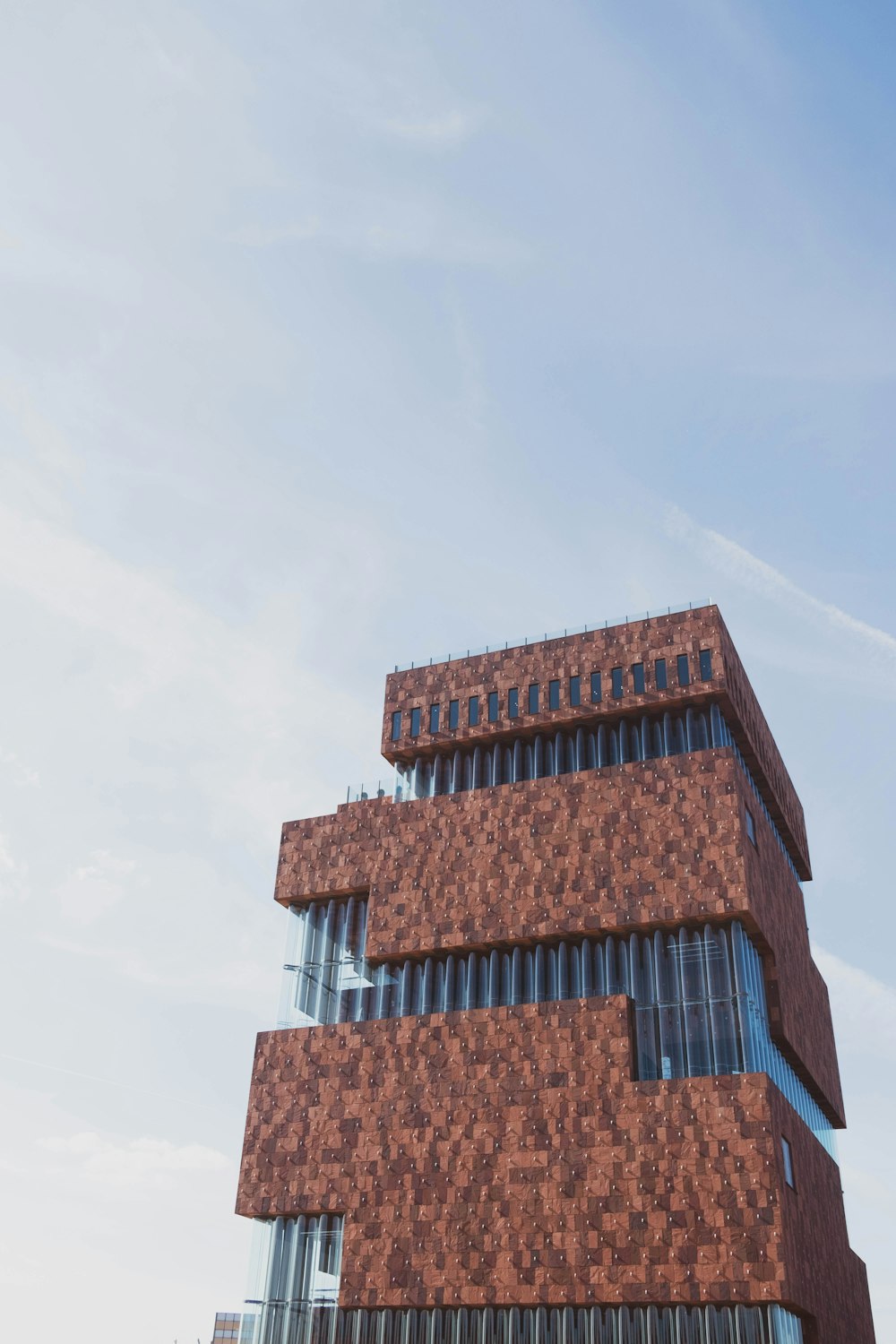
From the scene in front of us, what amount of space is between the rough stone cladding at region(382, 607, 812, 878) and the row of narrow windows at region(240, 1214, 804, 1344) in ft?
64.5

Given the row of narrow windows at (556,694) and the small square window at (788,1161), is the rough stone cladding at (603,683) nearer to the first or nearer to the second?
the row of narrow windows at (556,694)

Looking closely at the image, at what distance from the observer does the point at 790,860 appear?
193 ft

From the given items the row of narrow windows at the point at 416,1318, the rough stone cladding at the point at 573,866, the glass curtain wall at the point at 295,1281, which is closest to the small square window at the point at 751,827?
the rough stone cladding at the point at 573,866

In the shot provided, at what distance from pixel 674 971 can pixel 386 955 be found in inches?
447

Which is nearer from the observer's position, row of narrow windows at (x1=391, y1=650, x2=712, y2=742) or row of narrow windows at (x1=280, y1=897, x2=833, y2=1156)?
row of narrow windows at (x1=280, y1=897, x2=833, y2=1156)

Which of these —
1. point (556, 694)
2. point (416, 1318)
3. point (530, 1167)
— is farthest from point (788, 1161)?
point (556, 694)

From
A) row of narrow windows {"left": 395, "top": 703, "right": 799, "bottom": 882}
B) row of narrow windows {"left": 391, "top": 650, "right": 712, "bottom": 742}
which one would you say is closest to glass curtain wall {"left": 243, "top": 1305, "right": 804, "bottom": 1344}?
row of narrow windows {"left": 395, "top": 703, "right": 799, "bottom": 882}

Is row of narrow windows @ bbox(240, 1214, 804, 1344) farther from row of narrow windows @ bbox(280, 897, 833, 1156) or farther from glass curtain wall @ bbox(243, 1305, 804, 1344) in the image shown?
row of narrow windows @ bbox(280, 897, 833, 1156)

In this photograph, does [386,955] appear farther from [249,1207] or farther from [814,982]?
[814,982]

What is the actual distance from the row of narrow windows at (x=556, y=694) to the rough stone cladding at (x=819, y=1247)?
634 inches

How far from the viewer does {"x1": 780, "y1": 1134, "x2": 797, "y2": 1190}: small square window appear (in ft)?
131

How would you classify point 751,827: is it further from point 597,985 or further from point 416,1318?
point 416,1318

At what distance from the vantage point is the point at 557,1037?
42781 mm

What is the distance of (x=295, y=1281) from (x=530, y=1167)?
32.6 ft
